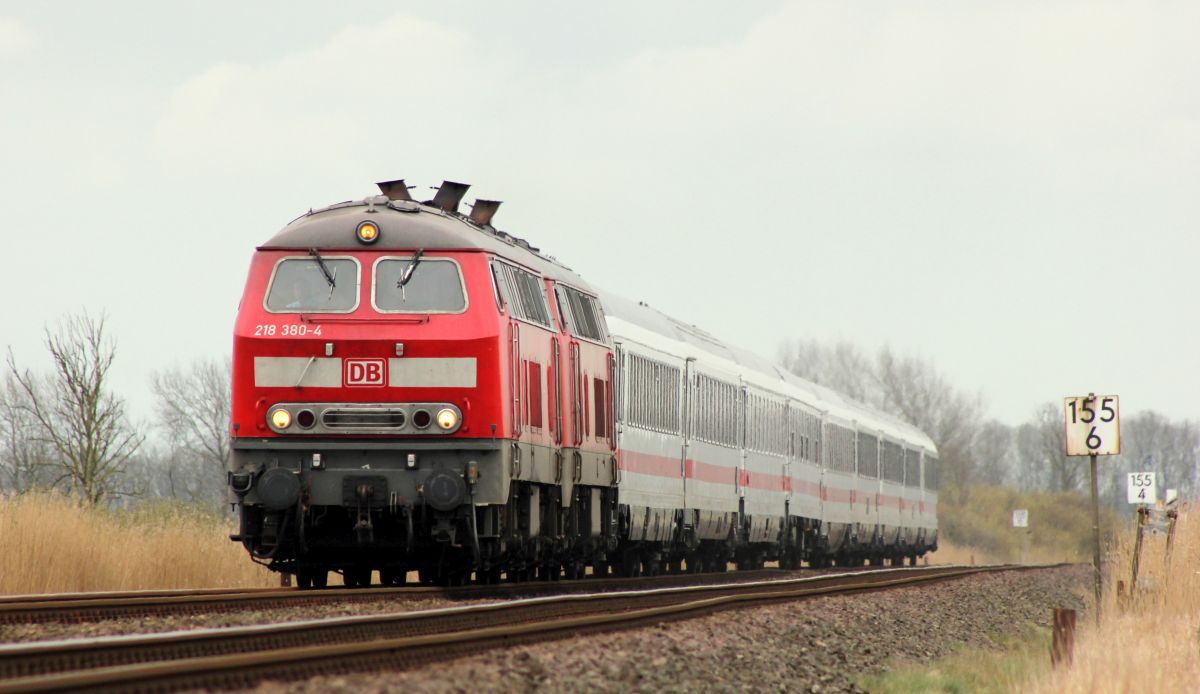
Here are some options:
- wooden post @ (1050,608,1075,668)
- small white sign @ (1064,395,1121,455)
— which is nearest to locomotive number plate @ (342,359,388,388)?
wooden post @ (1050,608,1075,668)

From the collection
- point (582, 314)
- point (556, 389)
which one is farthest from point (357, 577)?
point (582, 314)

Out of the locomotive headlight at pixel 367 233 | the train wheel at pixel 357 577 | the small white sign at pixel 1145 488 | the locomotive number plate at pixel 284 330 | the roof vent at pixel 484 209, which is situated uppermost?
the roof vent at pixel 484 209

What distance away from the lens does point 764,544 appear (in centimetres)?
2961

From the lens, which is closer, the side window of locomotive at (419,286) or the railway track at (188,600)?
the railway track at (188,600)

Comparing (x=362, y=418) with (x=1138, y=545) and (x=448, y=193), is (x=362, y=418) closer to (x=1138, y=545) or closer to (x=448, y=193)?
(x=448, y=193)

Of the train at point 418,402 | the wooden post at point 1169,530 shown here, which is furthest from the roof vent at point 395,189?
the wooden post at point 1169,530

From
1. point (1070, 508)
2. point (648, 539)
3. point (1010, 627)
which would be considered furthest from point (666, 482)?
point (1070, 508)

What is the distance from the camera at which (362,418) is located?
13789 mm

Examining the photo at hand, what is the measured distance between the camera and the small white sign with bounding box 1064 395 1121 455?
19.9m

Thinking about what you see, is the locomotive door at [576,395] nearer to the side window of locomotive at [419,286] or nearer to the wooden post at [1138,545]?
the side window of locomotive at [419,286]

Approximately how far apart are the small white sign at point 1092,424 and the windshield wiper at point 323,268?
32.0ft

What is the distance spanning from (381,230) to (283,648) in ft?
20.0

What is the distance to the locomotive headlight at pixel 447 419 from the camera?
45.3 ft

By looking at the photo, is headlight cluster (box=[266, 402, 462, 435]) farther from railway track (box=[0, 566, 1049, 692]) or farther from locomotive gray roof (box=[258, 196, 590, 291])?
railway track (box=[0, 566, 1049, 692])
